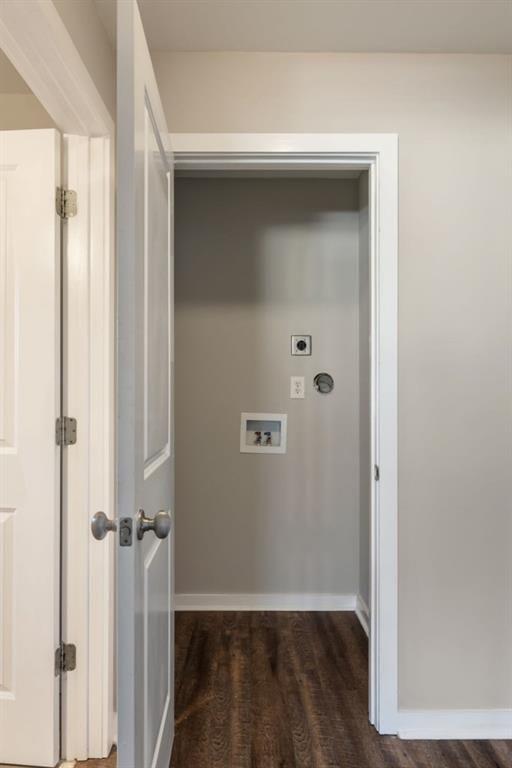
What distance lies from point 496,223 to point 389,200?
44cm

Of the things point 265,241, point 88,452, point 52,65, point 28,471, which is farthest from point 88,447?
point 265,241

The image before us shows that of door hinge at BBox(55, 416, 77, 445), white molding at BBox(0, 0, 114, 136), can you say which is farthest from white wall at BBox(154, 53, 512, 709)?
door hinge at BBox(55, 416, 77, 445)

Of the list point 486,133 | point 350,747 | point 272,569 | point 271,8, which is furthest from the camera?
point 272,569

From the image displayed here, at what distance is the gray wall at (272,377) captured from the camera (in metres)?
2.76

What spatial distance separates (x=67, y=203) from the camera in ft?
5.32

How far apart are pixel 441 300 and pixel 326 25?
1.06 m

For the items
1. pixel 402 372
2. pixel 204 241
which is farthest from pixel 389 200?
pixel 204 241

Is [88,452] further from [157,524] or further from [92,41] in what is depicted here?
[92,41]

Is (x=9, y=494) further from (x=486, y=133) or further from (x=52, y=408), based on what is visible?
(x=486, y=133)

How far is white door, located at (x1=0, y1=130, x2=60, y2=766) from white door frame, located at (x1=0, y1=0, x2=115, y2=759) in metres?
0.05

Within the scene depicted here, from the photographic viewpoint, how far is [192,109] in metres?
1.75

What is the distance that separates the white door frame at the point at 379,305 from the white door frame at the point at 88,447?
363 mm

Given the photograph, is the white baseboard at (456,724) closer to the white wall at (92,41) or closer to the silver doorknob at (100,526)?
the silver doorknob at (100,526)

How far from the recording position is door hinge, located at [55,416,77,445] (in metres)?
1.62
